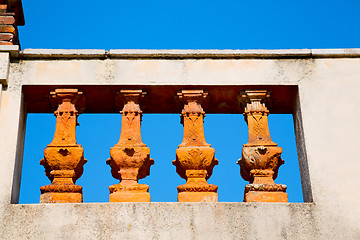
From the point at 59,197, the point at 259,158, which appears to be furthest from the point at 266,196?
the point at 59,197

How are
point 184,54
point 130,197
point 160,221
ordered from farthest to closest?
point 184,54, point 130,197, point 160,221

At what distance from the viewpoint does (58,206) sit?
698cm

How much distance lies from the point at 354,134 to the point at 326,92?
573 mm

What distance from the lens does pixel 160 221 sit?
6.93 meters

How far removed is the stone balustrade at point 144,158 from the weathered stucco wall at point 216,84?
18cm

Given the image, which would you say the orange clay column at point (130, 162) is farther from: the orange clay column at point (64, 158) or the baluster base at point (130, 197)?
the orange clay column at point (64, 158)

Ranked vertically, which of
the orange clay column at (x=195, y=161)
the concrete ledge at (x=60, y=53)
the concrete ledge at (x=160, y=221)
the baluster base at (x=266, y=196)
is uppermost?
the concrete ledge at (x=60, y=53)

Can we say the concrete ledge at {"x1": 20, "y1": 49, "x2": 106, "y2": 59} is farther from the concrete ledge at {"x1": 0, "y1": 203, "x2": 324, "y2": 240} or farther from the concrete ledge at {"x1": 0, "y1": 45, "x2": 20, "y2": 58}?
the concrete ledge at {"x1": 0, "y1": 203, "x2": 324, "y2": 240}

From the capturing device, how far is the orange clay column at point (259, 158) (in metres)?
7.25

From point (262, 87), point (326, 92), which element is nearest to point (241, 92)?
point (262, 87)

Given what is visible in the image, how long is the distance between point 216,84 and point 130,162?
132 cm

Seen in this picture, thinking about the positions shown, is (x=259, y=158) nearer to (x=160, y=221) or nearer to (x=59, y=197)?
(x=160, y=221)

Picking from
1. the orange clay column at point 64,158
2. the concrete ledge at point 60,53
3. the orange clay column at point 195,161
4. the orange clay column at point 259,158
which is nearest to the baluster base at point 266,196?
the orange clay column at point 259,158

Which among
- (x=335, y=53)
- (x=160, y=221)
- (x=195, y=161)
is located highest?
(x=335, y=53)
